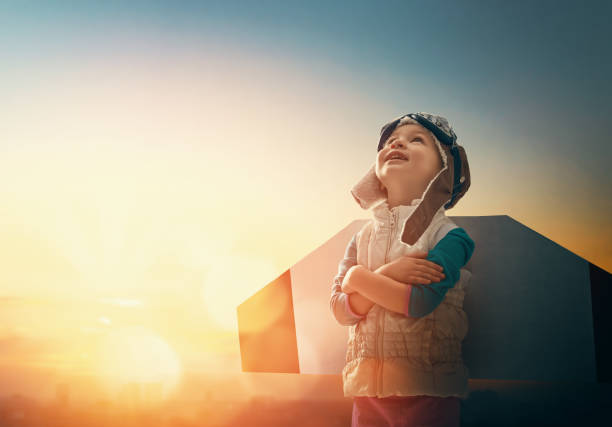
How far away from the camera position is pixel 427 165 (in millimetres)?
1539

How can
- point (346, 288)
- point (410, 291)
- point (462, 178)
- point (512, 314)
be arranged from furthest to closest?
point (512, 314) → point (462, 178) → point (346, 288) → point (410, 291)

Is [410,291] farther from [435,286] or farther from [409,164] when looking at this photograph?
[409,164]

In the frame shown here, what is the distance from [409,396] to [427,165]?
71 cm

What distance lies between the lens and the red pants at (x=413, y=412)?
1352 millimetres

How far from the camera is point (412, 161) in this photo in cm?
154

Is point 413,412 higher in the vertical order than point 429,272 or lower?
lower

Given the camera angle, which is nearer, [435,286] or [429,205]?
[435,286]

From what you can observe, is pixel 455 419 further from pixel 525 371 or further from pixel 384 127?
pixel 384 127

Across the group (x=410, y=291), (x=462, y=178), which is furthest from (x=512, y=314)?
(x=410, y=291)

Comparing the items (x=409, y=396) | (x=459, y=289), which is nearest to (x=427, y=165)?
(x=459, y=289)

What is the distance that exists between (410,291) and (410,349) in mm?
174

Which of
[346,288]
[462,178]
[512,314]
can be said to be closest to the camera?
[346,288]

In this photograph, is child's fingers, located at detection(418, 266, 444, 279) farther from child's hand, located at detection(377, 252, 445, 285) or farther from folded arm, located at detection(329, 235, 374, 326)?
folded arm, located at detection(329, 235, 374, 326)

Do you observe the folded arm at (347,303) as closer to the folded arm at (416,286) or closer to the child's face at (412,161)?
the folded arm at (416,286)
